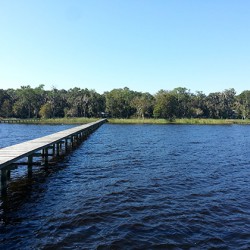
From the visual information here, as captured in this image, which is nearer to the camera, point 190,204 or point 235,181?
point 190,204

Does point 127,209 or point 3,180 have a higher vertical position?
point 3,180

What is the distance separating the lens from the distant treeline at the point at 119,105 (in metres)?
112

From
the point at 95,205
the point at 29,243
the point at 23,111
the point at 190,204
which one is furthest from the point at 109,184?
the point at 23,111

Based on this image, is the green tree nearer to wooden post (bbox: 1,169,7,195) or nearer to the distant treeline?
the distant treeline

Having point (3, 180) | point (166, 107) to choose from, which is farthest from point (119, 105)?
point (3, 180)

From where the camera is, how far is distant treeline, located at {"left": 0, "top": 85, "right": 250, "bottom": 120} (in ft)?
368

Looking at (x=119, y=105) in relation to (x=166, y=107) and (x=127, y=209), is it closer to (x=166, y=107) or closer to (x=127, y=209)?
(x=166, y=107)

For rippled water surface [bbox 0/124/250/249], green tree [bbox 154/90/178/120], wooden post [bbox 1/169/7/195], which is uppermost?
green tree [bbox 154/90/178/120]

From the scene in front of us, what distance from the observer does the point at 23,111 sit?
401 feet

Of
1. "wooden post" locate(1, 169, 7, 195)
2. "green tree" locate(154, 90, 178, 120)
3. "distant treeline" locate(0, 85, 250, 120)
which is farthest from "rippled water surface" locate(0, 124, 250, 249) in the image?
"distant treeline" locate(0, 85, 250, 120)

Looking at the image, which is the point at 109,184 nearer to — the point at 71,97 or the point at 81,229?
the point at 81,229

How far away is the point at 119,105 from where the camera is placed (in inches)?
4606

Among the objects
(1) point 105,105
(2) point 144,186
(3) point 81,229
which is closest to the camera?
(3) point 81,229

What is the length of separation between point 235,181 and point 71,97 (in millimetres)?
111484
